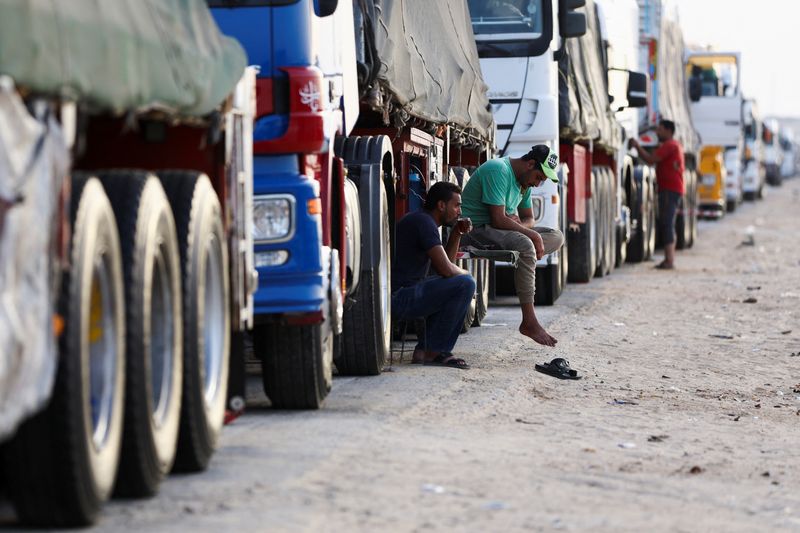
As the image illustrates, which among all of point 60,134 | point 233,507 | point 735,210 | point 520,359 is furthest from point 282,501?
point 735,210

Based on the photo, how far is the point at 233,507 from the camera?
19.0ft

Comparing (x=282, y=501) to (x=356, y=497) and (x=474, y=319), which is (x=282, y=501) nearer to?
(x=356, y=497)

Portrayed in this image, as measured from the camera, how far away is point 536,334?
12.2 m

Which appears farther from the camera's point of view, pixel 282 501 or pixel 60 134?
pixel 282 501

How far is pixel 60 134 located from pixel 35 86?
32 cm

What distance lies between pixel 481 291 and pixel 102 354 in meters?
9.22

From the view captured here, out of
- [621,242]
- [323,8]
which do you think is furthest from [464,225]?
[621,242]

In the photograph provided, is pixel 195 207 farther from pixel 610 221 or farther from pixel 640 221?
pixel 640 221

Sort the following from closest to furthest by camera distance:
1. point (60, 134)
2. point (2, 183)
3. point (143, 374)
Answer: point (2, 183)
point (60, 134)
point (143, 374)

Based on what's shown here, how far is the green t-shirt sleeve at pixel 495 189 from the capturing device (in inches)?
495

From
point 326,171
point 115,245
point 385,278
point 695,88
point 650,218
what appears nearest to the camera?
point 115,245

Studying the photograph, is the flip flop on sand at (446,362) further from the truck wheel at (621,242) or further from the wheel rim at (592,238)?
the truck wheel at (621,242)

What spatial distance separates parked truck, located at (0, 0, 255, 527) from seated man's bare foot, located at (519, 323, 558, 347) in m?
5.14

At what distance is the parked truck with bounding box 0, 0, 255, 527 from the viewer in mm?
4535
